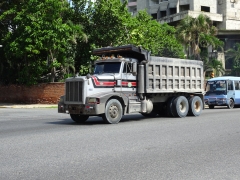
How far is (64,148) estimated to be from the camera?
9195 millimetres

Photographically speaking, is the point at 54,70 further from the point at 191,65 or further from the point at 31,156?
the point at 31,156

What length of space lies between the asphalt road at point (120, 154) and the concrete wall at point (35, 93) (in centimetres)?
2047

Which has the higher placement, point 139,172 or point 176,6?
point 176,6

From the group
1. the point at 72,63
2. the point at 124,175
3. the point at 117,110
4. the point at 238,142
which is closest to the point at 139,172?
the point at 124,175

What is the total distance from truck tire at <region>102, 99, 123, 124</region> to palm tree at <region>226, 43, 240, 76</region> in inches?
2003

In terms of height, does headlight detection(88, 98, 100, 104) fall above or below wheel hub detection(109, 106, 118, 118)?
above

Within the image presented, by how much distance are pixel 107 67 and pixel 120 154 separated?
24.9 feet

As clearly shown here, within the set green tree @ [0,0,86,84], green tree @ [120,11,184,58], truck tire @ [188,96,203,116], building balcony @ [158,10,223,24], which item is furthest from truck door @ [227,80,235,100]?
building balcony @ [158,10,223,24]

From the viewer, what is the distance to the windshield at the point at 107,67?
50.7 feet

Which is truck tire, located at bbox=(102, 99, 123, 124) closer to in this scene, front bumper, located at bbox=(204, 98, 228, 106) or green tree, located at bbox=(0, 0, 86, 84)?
front bumper, located at bbox=(204, 98, 228, 106)

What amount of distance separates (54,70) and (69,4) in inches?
247

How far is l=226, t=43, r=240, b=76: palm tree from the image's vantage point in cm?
6215

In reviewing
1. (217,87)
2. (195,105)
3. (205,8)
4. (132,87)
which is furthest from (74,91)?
(205,8)

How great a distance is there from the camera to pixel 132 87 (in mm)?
15883
